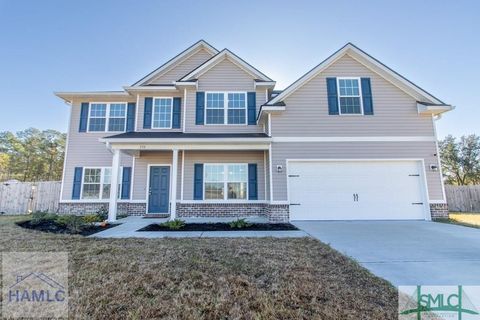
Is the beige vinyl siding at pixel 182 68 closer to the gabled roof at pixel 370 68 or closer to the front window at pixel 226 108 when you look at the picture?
the front window at pixel 226 108

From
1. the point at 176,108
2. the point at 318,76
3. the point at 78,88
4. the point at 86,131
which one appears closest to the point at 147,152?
the point at 176,108

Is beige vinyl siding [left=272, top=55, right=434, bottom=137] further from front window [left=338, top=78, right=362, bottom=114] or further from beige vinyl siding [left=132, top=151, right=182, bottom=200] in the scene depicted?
beige vinyl siding [left=132, top=151, right=182, bottom=200]

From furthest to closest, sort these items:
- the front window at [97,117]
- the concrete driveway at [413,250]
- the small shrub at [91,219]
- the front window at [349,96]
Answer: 1. the front window at [97,117]
2. the front window at [349,96]
3. the small shrub at [91,219]
4. the concrete driveway at [413,250]

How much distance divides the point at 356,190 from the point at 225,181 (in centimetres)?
549

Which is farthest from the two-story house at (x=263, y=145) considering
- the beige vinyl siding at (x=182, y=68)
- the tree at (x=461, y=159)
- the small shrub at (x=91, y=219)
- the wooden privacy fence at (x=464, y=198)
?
the tree at (x=461, y=159)

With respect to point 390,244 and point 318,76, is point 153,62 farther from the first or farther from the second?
point 390,244

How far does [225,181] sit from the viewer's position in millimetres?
10125

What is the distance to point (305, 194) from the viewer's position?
8859 millimetres

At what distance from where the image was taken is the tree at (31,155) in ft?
74.0

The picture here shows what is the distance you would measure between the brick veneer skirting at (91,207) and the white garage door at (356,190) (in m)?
7.05

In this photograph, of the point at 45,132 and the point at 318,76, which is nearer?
the point at 318,76

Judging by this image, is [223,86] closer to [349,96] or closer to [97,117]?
[349,96]

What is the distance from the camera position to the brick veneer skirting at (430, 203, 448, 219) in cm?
862

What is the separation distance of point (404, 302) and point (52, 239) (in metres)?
7.18
